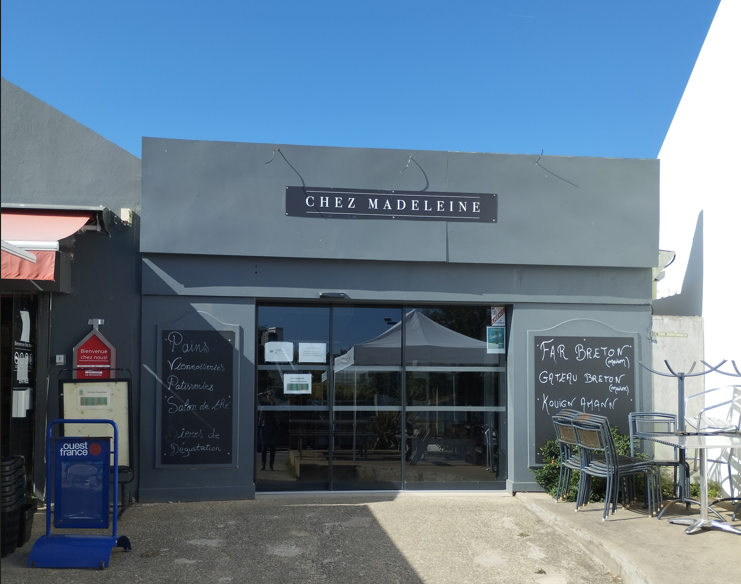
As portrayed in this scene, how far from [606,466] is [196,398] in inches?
178

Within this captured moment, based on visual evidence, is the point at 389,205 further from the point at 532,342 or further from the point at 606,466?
the point at 606,466

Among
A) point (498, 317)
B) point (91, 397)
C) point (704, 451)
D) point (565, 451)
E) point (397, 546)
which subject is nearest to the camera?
point (397, 546)

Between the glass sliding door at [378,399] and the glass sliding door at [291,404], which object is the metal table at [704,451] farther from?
the glass sliding door at [291,404]

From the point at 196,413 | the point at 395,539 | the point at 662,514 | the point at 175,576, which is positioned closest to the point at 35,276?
the point at 196,413

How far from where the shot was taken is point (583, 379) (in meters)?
8.43

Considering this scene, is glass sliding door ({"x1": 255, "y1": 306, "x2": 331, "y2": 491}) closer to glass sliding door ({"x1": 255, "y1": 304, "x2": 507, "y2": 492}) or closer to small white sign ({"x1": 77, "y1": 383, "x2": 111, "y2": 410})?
glass sliding door ({"x1": 255, "y1": 304, "x2": 507, "y2": 492})

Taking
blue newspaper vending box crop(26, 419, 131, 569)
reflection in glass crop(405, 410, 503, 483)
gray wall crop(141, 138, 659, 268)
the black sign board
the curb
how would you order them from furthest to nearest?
reflection in glass crop(405, 410, 503, 483) → the black sign board → gray wall crop(141, 138, 659, 268) → blue newspaper vending box crop(26, 419, 131, 569) → the curb

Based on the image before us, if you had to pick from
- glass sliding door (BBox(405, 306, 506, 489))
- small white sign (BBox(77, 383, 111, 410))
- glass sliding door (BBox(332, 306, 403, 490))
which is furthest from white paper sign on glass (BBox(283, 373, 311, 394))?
small white sign (BBox(77, 383, 111, 410))

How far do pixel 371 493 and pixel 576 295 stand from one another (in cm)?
349

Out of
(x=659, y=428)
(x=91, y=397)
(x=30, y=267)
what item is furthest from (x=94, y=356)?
(x=659, y=428)

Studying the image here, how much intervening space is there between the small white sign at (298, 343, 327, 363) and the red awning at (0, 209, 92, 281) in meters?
2.82

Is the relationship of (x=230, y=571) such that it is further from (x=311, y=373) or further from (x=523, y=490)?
(x=523, y=490)

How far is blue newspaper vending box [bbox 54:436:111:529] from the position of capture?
5.99 m

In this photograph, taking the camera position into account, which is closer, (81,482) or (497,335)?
(81,482)
